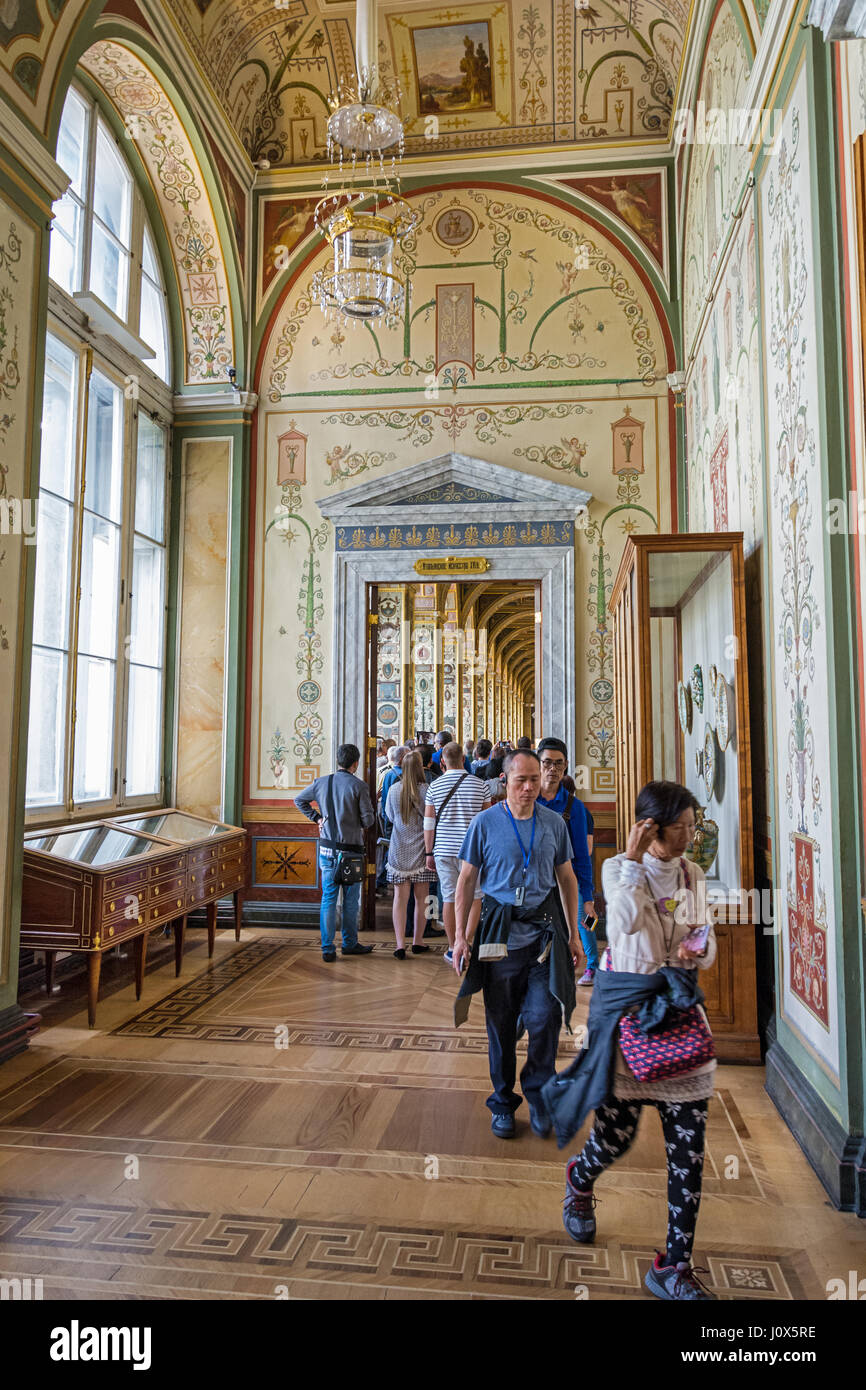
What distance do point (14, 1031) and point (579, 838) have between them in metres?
3.27

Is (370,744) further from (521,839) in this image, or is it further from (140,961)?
(521,839)

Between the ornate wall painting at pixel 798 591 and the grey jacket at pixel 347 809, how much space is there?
Answer: 3549 millimetres

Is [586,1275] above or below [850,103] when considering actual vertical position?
below

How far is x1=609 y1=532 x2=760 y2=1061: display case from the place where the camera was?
4938mm

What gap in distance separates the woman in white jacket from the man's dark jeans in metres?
1.15

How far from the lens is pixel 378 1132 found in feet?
13.1

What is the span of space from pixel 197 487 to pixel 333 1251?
7502 millimetres

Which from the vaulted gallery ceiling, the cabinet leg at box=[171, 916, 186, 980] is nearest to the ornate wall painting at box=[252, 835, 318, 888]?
the cabinet leg at box=[171, 916, 186, 980]

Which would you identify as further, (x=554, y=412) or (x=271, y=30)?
(x=554, y=412)

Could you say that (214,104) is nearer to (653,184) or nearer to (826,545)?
(653,184)

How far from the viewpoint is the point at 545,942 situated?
3.83m

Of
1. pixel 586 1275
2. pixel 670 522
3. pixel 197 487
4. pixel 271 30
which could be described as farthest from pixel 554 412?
pixel 586 1275

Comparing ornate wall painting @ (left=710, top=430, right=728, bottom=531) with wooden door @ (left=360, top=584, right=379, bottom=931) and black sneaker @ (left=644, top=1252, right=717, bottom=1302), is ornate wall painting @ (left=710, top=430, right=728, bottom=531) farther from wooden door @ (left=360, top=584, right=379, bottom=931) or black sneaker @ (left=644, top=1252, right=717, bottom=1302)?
black sneaker @ (left=644, top=1252, right=717, bottom=1302)

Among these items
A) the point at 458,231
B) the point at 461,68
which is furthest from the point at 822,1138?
the point at 461,68
